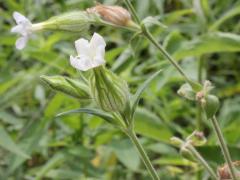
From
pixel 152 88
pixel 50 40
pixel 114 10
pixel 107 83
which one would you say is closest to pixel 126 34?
pixel 50 40

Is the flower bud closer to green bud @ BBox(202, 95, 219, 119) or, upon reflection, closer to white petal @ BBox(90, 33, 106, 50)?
green bud @ BBox(202, 95, 219, 119)

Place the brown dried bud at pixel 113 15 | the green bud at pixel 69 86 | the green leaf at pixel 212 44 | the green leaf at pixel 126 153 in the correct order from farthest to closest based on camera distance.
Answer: the green leaf at pixel 126 153 → the green leaf at pixel 212 44 → the brown dried bud at pixel 113 15 → the green bud at pixel 69 86

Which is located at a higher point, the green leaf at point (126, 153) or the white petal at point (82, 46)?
the green leaf at point (126, 153)

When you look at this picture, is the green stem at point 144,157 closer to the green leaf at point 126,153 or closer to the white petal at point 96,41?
the white petal at point 96,41

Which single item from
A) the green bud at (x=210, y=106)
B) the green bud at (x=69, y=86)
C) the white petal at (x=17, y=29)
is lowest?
the green bud at (x=210, y=106)

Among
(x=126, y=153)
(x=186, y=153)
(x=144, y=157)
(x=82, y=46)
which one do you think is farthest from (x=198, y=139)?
(x=126, y=153)

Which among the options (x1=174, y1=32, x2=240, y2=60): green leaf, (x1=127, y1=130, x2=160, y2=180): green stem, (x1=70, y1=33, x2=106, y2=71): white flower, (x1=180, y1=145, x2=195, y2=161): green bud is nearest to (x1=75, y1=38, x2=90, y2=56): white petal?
(x1=70, y1=33, x2=106, y2=71): white flower

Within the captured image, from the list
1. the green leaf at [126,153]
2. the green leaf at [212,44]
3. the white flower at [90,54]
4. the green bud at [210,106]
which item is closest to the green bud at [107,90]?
the white flower at [90,54]
